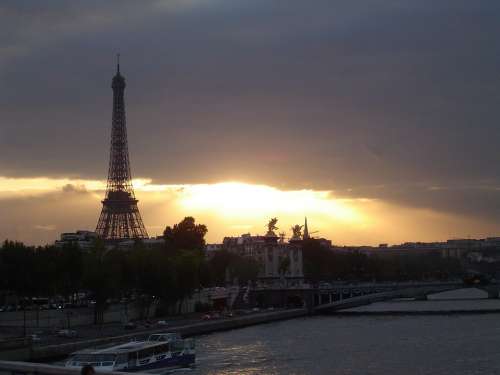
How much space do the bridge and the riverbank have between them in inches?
126

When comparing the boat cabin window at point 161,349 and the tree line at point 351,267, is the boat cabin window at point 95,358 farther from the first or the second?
the tree line at point 351,267

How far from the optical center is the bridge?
75.5 m

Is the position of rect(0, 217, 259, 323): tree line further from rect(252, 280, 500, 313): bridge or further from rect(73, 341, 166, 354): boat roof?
rect(73, 341, 166, 354): boat roof

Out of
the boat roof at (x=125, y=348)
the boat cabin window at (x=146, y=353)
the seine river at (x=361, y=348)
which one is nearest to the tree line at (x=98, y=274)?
the seine river at (x=361, y=348)

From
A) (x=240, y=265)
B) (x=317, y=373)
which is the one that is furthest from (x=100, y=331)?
(x=240, y=265)

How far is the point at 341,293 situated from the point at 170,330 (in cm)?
3337

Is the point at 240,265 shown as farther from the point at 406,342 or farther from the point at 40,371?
the point at 40,371

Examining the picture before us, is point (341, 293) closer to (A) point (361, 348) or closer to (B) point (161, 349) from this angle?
(A) point (361, 348)

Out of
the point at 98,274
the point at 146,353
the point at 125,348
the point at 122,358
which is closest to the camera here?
the point at 122,358

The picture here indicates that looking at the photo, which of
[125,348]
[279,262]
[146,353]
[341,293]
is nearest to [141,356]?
[146,353]

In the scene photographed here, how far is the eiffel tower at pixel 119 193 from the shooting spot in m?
96.9

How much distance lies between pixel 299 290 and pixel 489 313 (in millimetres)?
22173

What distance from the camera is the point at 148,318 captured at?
58719 mm

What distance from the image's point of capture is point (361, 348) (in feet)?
128
